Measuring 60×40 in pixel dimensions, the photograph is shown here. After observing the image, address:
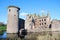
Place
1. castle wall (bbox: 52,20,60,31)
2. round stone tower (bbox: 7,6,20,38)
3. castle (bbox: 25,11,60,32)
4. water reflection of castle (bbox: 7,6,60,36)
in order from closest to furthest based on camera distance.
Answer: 1. round stone tower (bbox: 7,6,20,38)
2. water reflection of castle (bbox: 7,6,60,36)
3. castle (bbox: 25,11,60,32)
4. castle wall (bbox: 52,20,60,31)

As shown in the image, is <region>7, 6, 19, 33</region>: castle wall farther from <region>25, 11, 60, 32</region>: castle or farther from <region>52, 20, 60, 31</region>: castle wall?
<region>52, 20, 60, 31</region>: castle wall

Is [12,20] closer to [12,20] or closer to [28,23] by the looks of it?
[12,20]

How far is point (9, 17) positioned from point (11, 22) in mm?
1800

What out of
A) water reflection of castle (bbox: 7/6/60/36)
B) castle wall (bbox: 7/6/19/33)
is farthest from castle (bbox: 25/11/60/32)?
castle wall (bbox: 7/6/19/33)

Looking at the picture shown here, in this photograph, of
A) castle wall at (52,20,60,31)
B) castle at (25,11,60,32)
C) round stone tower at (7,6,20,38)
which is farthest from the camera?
castle wall at (52,20,60,31)

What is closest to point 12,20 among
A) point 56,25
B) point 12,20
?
point 12,20

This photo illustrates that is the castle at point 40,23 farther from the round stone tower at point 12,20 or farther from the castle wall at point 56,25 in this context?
the round stone tower at point 12,20

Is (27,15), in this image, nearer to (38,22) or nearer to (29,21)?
(29,21)

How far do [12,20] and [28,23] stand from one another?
883cm

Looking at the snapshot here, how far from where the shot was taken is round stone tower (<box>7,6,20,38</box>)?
156 feet

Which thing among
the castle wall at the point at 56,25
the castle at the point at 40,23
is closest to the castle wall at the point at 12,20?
the castle at the point at 40,23

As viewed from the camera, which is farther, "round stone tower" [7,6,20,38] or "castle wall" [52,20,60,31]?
"castle wall" [52,20,60,31]

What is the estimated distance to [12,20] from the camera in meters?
47.8

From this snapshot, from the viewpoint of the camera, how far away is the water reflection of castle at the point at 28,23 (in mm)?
47716
